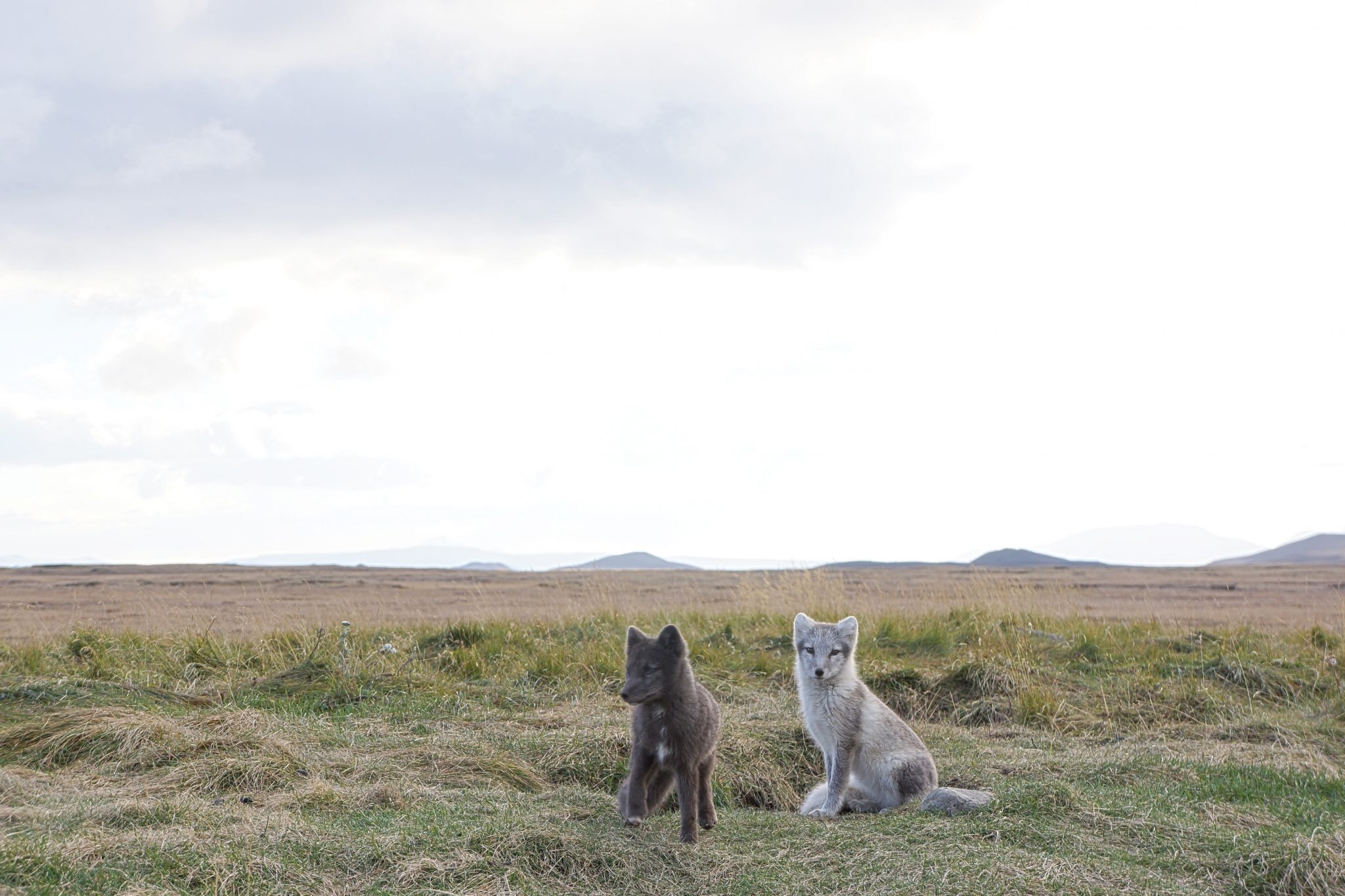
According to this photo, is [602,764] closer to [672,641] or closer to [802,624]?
[802,624]

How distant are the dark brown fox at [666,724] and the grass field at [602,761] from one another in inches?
7.8

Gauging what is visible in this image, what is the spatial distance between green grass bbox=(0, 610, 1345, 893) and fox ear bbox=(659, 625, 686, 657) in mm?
964

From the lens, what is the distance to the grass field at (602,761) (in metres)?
4.97

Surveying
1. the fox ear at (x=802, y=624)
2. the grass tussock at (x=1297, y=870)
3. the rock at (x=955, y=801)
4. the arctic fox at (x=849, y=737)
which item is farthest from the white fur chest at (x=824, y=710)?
the grass tussock at (x=1297, y=870)

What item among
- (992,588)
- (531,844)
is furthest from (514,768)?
(992,588)

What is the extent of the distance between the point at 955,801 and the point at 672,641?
2.02 metres

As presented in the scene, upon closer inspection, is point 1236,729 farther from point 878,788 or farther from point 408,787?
point 408,787

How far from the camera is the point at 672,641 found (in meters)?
5.64

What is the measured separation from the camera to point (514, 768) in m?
7.42

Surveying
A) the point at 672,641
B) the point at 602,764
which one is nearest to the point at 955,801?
the point at 672,641

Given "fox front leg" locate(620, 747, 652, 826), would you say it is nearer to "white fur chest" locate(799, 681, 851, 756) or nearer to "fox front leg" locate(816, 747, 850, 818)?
"fox front leg" locate(816, 747, 850, 818)

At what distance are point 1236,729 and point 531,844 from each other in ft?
25.4

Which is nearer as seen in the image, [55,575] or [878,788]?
[878,788]

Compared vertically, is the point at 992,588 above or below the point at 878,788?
above
